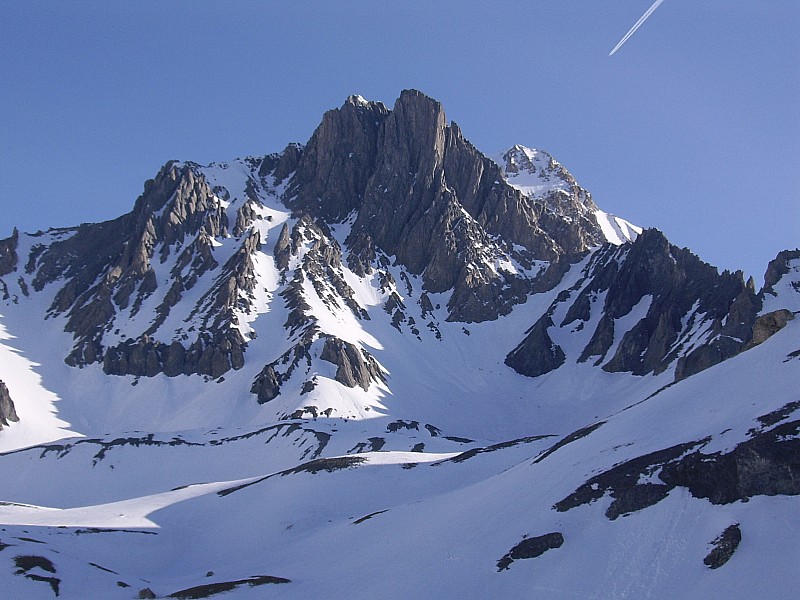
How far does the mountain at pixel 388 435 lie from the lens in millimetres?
33219

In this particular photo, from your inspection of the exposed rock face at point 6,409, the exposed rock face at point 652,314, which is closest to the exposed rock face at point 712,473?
the exposed rock face at point 652,314

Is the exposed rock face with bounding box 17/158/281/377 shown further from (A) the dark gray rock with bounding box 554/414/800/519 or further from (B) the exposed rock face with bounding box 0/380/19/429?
(A) the dark gray rock with bounding box 554/414/800/519

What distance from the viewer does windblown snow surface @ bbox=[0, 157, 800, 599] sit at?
3181cm

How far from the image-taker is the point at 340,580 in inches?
1534

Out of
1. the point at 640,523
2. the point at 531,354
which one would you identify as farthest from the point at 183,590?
the point at 531,354

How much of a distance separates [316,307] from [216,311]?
2304cm

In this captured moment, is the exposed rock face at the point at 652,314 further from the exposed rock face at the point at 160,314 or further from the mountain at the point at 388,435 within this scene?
the exposed rock face at the point at 160,314

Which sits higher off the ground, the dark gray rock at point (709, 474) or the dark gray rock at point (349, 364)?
the dark gray rock at point (349, 364)

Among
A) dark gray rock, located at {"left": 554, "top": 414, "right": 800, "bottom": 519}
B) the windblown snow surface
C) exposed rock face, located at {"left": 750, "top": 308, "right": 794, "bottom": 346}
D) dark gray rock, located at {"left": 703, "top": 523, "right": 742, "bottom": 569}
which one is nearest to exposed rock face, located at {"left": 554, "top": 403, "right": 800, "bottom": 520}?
dark gray rock, located at {"left": 554, "top": 414, "right": 800, "bottom": 519}

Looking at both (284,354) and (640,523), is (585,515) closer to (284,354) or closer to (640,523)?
(640,523)

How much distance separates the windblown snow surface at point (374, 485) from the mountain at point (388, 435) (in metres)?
0.24

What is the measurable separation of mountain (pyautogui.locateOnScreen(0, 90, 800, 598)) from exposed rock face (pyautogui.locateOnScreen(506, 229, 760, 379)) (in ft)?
1.98

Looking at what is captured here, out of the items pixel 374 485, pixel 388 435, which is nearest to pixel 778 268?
pixel 388 435

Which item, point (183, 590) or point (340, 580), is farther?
point (183, 590)
